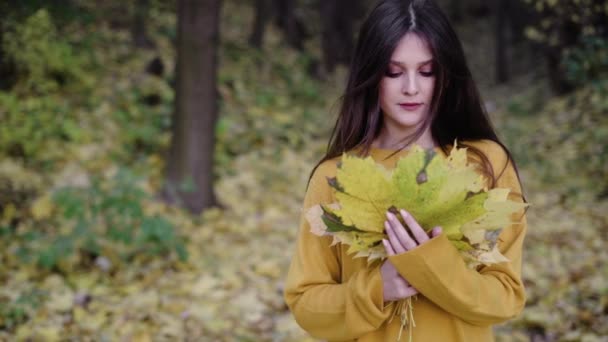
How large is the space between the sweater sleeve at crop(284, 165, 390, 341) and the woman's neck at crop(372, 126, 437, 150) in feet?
0.84

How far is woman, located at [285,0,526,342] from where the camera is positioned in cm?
151

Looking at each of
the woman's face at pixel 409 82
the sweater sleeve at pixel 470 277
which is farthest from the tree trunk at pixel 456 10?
the sweater sleeve at pixel 470 277

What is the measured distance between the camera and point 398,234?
142cm

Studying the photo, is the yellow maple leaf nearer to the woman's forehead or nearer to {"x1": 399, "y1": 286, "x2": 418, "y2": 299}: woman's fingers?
{"x1": 399, "y1": 286, "x2": 418, "y2": 299}: woman's fingers

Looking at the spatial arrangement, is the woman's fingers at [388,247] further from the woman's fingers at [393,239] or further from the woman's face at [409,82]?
the woman's face at [409,82]

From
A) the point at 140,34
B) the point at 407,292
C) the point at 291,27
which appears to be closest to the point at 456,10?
the point at 291,27

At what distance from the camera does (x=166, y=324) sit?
3801mm

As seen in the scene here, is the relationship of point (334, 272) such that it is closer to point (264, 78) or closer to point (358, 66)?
point (358, 66)

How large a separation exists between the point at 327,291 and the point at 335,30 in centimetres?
1586

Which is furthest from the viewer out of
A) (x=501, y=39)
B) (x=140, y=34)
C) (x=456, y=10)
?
(x=456, y=10)

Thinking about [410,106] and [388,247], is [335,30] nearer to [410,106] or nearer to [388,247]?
[410,106]

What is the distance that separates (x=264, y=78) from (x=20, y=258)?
8.86 m

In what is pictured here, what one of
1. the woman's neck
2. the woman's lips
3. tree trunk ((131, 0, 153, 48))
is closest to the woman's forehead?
the woman's lips

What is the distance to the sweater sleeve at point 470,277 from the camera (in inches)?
56.1
